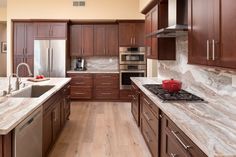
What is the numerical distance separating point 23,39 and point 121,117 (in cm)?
398

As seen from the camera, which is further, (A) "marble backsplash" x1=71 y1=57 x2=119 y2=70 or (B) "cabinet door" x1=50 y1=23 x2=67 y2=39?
(A) "marble backsplash" x1=71 y1=57 x2=119 y2=70

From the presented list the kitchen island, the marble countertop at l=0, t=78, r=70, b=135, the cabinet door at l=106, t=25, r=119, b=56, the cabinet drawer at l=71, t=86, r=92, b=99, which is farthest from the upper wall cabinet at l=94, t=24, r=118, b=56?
the marble countertop at l=0, t=78, r=70, b=135

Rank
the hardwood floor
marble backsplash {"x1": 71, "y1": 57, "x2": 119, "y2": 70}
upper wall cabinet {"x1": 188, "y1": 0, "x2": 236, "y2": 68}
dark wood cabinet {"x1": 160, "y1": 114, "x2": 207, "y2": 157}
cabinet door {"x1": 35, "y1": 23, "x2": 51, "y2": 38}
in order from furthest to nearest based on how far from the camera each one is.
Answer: marble backsplash {"x1": 71, "y1": 57, "x2": 119, "y2": 70}
cabinet door {"x1": 35, "y1": 23, "x2": 51, "y2": 38}
the hardwood floor
upper wall cabinet {"x1": 188, "y1": 0, "x2": 236, "y2": 68}
dark wood cabinet {"x1": 160, "y1": 114, "x2": 207, "y2": 157}

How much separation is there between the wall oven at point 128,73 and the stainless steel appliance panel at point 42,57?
218 centimetres

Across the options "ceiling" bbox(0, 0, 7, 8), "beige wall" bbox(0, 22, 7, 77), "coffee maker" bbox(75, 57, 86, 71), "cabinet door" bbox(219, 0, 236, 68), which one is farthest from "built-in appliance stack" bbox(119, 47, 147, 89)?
"beige wall" bbox(0, 22, 7, 77)

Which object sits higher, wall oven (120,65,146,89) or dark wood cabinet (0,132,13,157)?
wall oven (120,65,146,89)

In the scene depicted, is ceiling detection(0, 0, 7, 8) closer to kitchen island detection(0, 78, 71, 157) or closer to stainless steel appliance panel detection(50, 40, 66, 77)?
stainless steel appliance panel detection(50, 40, 66, 77)

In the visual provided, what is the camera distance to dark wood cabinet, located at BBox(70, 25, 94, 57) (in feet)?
25.9

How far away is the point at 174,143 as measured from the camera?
2.14m

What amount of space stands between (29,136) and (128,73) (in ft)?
17.5

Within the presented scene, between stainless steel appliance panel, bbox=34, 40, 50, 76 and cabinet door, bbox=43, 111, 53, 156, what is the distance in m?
4.20

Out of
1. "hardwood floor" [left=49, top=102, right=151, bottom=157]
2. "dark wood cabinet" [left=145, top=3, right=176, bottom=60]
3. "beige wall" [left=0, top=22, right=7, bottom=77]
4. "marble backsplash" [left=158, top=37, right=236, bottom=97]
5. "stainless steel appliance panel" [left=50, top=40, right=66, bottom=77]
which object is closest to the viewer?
"marble backsplash" [left=158, top=37, right=236, bottom=97]

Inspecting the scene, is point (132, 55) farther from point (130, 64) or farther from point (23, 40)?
point (23, 40)

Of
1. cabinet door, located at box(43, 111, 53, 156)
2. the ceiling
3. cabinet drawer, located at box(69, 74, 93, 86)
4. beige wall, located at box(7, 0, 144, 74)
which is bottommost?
cabinet door, located at box(43, 111, 53, 156)
